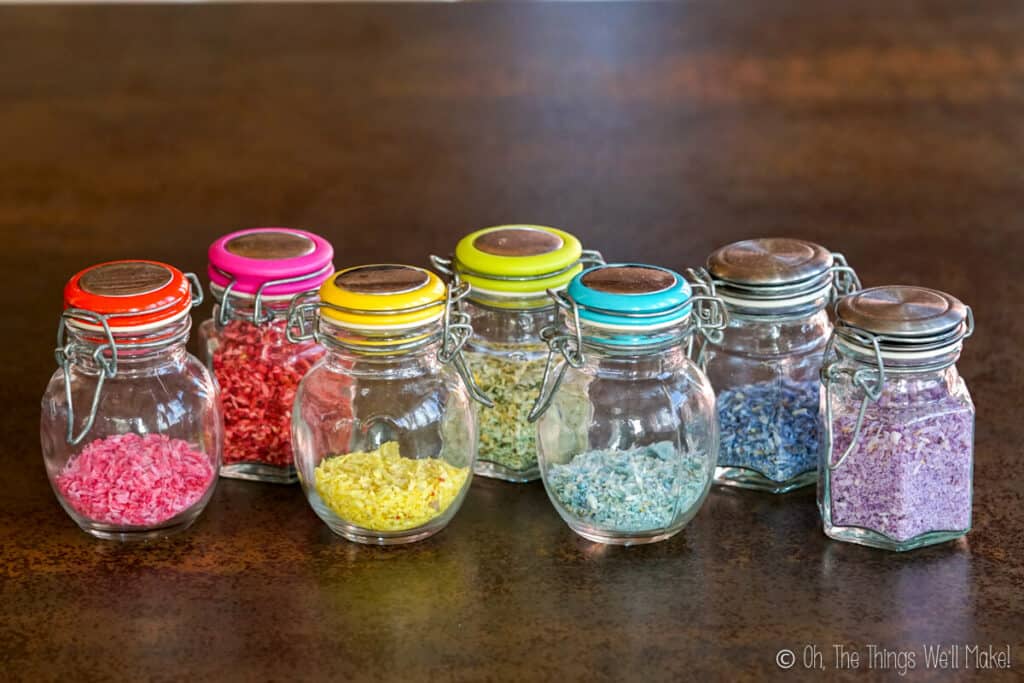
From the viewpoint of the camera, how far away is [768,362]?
1.25 metres

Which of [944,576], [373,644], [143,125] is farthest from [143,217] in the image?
[944,576]

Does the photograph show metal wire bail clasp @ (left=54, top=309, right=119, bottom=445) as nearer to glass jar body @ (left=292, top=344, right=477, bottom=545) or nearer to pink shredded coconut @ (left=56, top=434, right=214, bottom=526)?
pink shredded coconut @ (left=56, top=434, right=214, bottom=526)

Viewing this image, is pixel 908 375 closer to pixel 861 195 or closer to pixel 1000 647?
pixel 1000 647

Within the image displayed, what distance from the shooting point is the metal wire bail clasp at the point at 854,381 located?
109 cm

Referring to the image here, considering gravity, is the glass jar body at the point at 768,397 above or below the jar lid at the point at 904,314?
below

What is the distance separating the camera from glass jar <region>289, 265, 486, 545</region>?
1137 millimetres

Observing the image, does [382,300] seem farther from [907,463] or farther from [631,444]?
[907,463]

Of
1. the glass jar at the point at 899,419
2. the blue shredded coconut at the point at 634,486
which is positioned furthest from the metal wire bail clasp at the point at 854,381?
the blue shredded coconut at the point at 634,486

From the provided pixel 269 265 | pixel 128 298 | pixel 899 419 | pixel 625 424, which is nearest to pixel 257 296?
pixel 269 265

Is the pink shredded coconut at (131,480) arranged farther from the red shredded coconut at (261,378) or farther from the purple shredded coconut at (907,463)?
the purple shredded coconut at (907,463)

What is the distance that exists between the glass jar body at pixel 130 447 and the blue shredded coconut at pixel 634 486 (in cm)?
32

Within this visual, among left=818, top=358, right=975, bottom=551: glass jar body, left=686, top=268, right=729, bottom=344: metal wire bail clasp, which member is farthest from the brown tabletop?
left=686, top=268, right=729, bottom=344: metal wire bail clasp

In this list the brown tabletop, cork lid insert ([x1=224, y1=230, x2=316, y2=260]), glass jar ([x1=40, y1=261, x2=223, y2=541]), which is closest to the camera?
the brown tabletop

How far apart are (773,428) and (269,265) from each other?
0.46 meters
